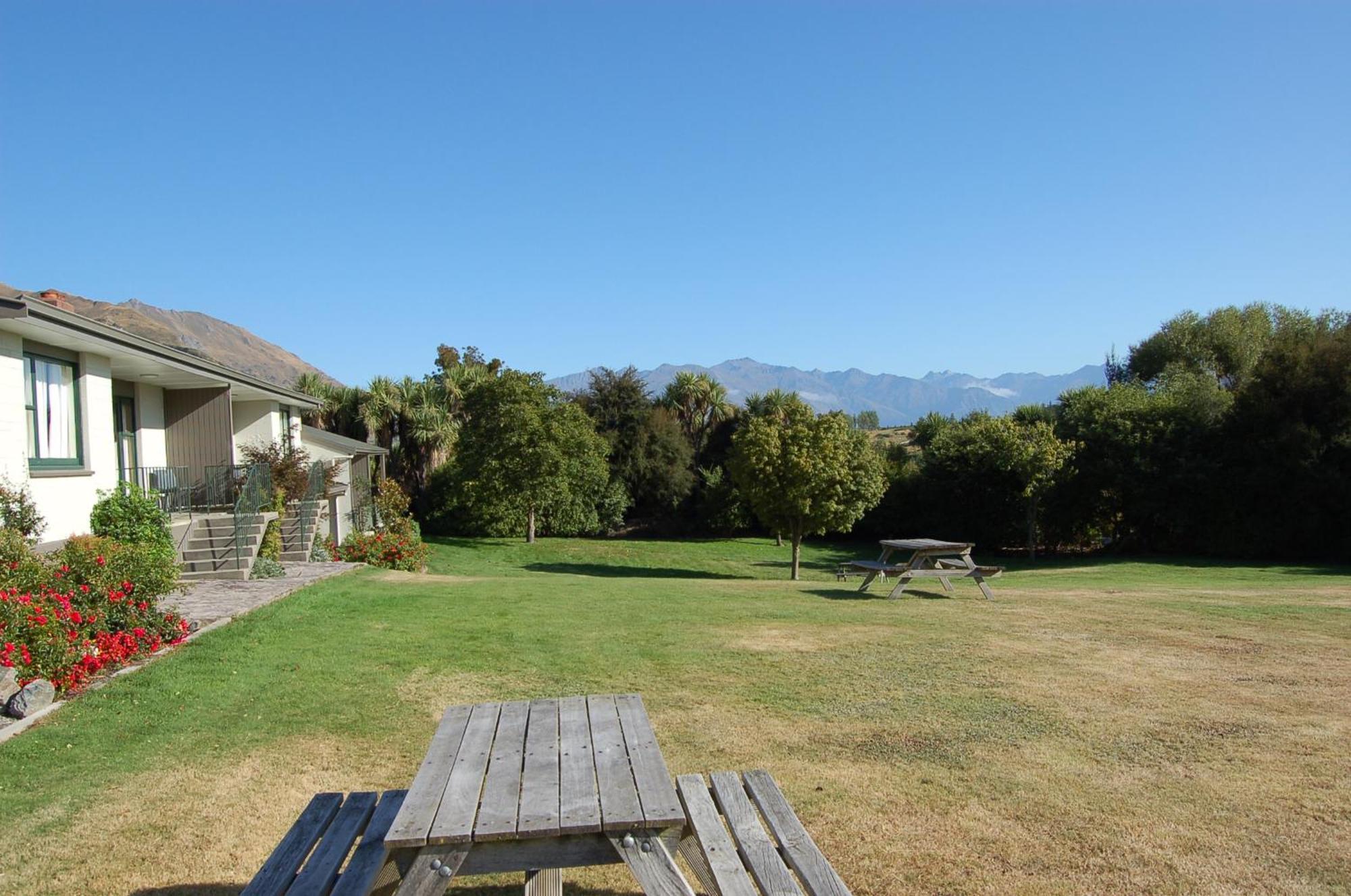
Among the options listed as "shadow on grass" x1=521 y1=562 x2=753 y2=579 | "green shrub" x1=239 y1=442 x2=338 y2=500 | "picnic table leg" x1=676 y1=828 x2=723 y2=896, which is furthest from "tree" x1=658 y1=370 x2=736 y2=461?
"picnic table leg" x1=676 y1=828 x2=723 y2=896

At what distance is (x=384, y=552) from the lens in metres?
21.9

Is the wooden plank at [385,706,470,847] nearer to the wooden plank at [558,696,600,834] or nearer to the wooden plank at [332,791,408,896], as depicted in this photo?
the wooden plank at [332,791,408,896]

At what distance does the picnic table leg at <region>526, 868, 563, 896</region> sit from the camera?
417cm

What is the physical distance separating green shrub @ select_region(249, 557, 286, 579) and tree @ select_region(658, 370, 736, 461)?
109 feet

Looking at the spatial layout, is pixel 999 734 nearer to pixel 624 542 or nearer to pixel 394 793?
pixel 394 793

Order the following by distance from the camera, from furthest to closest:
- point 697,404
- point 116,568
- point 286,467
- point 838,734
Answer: point 697,404, point 286,467, point 116,568, point 838,734

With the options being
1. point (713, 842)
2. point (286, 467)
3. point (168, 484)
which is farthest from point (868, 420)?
point (713, 842)

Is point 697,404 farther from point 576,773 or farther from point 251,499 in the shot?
point 576,773

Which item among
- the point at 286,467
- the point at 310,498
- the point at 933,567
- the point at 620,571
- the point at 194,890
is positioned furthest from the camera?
the point at 620,571

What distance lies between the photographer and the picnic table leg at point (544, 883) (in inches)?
164

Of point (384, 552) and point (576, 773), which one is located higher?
point (576, 773)

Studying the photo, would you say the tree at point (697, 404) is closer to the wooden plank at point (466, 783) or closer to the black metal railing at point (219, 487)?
the black metal railing at point (219, 487)

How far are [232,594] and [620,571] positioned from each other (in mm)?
17673

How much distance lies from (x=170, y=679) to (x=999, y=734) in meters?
7.13
